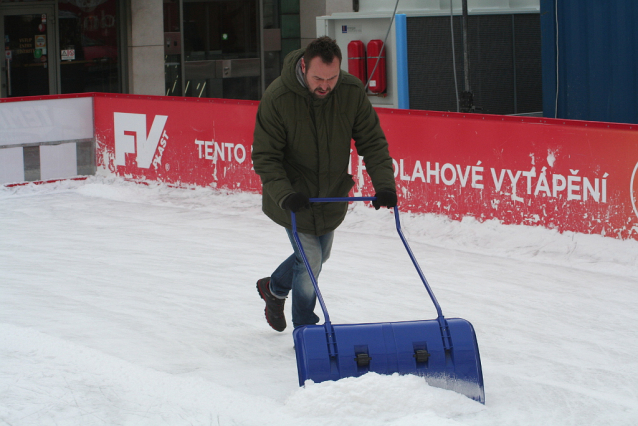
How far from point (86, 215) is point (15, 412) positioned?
18.4 feet

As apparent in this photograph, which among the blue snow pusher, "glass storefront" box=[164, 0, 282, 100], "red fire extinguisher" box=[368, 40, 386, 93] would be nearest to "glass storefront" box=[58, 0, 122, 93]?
"glass storefront" box=[164, 0, 282, 100]

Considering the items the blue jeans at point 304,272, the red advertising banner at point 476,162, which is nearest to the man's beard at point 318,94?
the blue jeans at point 304,272

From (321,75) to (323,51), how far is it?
110mm

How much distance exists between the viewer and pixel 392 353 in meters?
3.66

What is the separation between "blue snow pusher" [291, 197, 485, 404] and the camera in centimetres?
360

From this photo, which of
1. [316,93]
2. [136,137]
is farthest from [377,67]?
[316,93]

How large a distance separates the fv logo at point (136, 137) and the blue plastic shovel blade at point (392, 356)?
23.2 ft

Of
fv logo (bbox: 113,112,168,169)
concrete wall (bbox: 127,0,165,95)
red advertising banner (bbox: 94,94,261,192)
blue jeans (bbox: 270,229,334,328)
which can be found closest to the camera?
blue jeans (bbox: 270,229,334,328)

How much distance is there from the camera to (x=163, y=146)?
10.3 metres

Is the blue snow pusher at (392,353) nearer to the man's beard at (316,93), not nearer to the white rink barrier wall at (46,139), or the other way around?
the man's beard at (316,93)

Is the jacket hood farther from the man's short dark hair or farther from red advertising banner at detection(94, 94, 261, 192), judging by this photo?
red advertising banner at detection(94, 94, 261, 192)

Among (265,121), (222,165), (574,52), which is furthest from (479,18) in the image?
(265,121)

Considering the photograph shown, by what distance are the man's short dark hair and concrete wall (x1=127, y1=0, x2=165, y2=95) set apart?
13251mm

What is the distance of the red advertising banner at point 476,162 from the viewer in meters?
6.71
